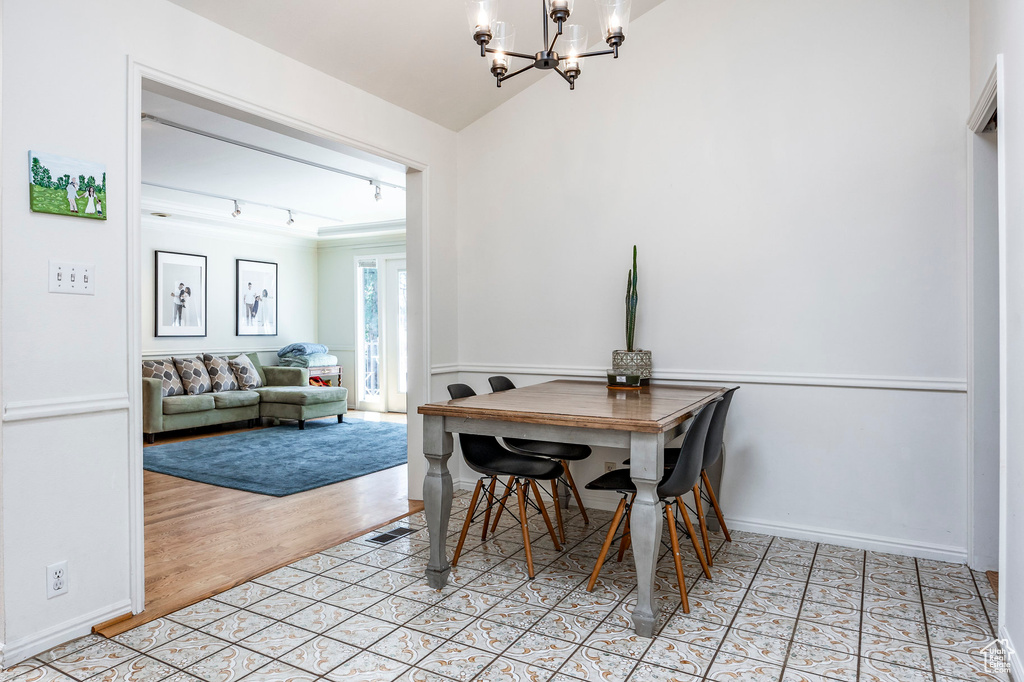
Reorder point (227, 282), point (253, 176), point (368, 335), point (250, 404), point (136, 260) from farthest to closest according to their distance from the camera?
point (368, 335), point (227, 282), point (250, 404), point (253, 176), point (136, 260)

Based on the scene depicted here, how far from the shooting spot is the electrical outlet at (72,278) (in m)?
2.21

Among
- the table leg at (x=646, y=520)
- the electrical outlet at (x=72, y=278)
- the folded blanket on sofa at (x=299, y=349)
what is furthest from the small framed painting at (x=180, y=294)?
the table leg at (x=646, y=520)

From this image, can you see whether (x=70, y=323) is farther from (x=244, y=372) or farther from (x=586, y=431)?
(x=244, y=372)

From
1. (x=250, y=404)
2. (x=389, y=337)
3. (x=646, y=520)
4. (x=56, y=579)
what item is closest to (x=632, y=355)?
(x=646, y=520)

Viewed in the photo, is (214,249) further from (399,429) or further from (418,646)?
(418,646)

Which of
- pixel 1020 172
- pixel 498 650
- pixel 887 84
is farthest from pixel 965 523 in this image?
pixel 498 650

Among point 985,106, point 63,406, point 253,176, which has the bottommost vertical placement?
point 63,406

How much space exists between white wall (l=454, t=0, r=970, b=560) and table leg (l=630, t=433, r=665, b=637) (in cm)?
140

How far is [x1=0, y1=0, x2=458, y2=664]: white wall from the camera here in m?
2.11

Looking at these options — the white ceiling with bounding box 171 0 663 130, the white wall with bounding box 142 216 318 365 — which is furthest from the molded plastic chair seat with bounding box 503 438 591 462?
the white wall with bounding box 142 216 318 365

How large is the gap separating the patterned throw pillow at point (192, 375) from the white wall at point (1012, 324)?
6.83 meters

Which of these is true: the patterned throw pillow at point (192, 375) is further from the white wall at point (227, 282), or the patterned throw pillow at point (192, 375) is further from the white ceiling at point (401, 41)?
the white ceiling at point (401, 41)

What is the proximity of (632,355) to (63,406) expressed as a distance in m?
2.63

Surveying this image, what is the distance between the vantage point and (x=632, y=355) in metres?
3.54
